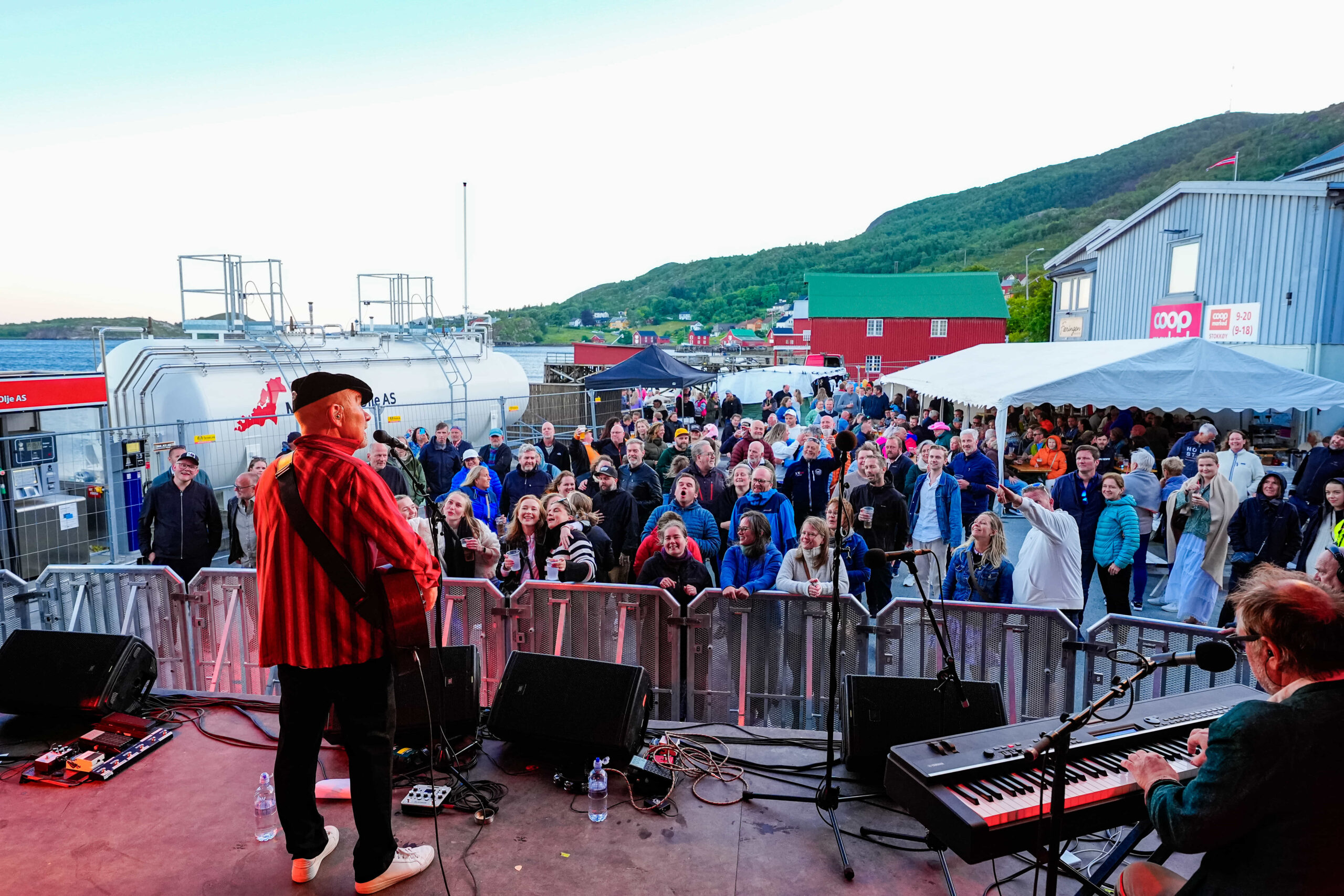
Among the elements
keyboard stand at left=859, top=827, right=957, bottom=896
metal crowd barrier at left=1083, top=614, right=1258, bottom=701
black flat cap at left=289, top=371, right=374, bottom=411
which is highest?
black flat cap at left=289, top=371, right=374, bottom=411

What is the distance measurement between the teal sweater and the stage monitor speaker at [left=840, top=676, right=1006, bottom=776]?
3.48 metres

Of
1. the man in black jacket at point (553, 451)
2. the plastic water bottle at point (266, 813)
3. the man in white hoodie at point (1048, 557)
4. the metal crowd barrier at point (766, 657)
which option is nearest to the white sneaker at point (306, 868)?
the plastic water bottle at point (266, 813)

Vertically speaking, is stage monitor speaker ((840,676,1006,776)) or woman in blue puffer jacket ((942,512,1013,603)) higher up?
woman in blue puffer jacket ((942,512,1013,603))

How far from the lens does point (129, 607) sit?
594 cm

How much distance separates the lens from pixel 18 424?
9852mm

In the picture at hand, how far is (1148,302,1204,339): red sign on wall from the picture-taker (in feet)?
64.7

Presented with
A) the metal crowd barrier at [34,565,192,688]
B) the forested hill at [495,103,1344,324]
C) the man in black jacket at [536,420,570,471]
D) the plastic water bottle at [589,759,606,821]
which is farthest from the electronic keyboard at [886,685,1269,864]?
the forested hill at [495,103,1344,324]

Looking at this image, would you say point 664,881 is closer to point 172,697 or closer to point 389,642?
point 389,642

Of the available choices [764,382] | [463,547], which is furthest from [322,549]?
[764,382]

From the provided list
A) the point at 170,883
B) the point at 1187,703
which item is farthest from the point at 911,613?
the point at 170,883

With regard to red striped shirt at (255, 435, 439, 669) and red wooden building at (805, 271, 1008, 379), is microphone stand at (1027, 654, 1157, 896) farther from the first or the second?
red wooden building at (805, 271, 1008, 379)

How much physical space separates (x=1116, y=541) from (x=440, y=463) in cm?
882

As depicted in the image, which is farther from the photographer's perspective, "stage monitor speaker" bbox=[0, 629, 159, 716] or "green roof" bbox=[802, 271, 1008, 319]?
→ "green roof" bbox=[802, 271, 1008, 319]

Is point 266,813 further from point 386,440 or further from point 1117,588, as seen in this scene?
point 1117,588
